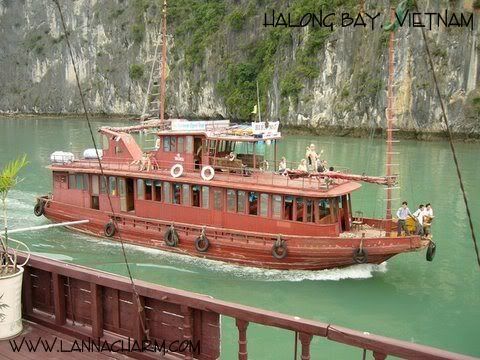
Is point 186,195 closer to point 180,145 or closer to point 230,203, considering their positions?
point 230,203

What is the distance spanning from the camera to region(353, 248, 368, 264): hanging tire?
12.6 meters

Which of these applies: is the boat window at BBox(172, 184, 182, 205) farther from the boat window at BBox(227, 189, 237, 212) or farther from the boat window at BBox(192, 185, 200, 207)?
the boat window at BBox(227, 189, 237, 212)

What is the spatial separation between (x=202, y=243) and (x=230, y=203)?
1.28 metres

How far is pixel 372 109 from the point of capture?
49406 mm

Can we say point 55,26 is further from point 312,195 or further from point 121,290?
point 121,290

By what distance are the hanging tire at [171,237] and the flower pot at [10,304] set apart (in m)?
9.34

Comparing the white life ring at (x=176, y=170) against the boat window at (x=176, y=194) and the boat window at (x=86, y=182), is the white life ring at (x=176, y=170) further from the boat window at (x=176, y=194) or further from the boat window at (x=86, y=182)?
the boat window at (x=86, y=182)

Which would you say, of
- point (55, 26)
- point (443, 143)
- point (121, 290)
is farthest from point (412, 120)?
point (55, 26)

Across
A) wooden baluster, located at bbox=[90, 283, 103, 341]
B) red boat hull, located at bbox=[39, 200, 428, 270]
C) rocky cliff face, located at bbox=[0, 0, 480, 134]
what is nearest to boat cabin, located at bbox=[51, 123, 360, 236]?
red boat hull, located at bbox=[39, 200, 428, 270]

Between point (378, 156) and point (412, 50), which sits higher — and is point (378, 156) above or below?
below

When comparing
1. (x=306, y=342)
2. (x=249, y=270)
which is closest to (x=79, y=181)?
(x=249, y=270)

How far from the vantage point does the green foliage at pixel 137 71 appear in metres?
79.3

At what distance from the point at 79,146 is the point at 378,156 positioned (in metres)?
23.0

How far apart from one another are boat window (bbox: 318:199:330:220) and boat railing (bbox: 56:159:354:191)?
13.0 inches
